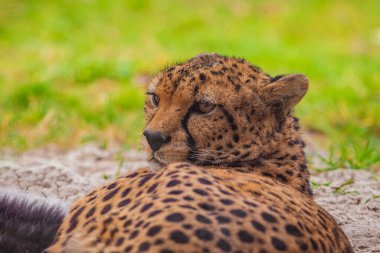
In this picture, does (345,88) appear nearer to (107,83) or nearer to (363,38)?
(107,83)

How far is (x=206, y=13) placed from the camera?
10.9 m

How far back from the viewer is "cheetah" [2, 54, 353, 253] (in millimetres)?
2254

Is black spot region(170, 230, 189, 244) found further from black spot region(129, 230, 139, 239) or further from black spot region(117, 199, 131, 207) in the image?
black spot region(117, 199, 131, 207)

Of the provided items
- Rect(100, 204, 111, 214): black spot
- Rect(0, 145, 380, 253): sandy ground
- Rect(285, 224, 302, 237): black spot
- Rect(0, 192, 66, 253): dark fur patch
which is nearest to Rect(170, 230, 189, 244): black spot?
Rect(285, 224, 302, 237): black spot

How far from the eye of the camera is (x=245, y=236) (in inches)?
87.8

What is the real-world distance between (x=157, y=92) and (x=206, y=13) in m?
7.90

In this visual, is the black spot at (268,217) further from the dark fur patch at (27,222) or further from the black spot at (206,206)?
the dark fur patch at (27,222)

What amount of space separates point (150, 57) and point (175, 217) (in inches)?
233

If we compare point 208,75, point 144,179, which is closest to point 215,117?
point 208,75

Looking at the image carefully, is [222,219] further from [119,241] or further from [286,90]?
[286,90]

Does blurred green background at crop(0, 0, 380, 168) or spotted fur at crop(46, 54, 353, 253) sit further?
blurred green background at crop(0, 0, 380, 168)

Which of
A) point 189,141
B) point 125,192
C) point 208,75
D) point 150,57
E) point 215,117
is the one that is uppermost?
point 150,57

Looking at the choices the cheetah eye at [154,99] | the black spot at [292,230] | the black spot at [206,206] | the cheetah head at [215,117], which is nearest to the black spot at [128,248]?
the black spot at [206,206]

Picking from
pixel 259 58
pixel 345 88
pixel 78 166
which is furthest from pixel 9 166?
pixel 259 58
